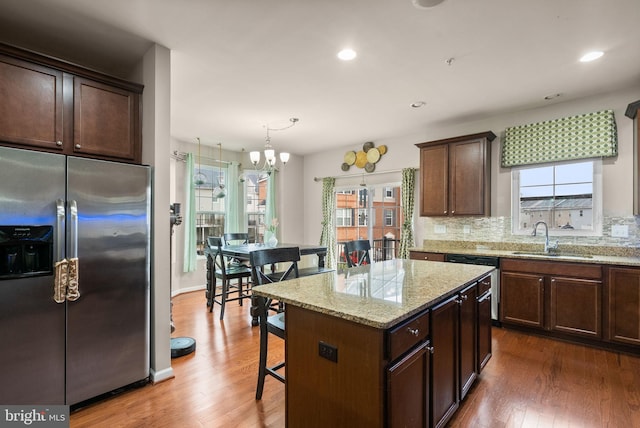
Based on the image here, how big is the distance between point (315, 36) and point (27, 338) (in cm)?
272

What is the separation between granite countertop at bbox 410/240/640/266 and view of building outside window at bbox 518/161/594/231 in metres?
0.25

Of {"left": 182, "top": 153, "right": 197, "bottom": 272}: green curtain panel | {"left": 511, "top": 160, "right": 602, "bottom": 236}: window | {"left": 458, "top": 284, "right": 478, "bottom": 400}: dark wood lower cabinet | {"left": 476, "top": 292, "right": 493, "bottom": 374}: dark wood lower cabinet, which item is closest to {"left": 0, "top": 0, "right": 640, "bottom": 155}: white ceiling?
{"left": 511, "top": 160, "right": 602, "bottom": 236}: window

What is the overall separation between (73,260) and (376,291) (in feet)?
6.27

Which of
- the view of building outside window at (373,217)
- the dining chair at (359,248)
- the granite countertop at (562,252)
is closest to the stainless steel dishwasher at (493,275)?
the granite countertop at (562,252)

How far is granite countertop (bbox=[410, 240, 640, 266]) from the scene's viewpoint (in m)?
3.07

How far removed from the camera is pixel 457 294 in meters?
1.94

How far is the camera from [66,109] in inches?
84.0

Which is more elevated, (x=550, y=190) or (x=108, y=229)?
(x=550, y=190)

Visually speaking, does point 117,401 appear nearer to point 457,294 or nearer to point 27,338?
point 27,338

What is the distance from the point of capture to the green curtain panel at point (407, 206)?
4.88m

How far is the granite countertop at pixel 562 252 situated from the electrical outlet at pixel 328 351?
292 cm

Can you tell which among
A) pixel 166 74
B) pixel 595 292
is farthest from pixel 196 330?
pixel 595 292

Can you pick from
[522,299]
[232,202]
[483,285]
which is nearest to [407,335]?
[483,285]

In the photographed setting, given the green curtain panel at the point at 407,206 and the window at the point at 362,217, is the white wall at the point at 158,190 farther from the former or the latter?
the window at the point at 362,217
